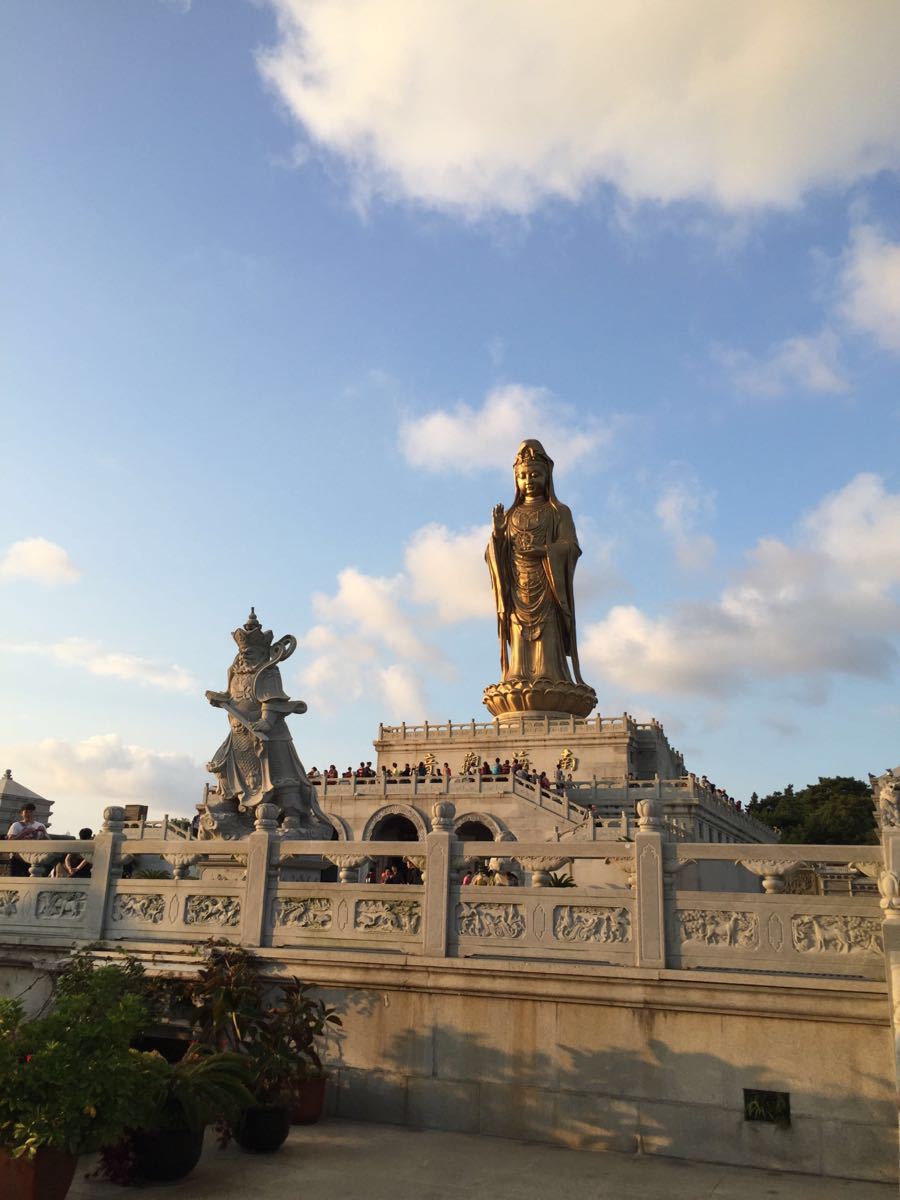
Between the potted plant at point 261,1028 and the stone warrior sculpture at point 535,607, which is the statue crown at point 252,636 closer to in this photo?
the potted plant at point 261,1028

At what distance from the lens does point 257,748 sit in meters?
12.1

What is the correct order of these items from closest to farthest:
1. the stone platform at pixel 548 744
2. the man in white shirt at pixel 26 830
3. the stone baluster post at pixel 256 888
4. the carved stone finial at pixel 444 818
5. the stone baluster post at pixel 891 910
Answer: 1. the stone baluster post at pixel 891 910
2. the carved stone finial at pixel 444 818
3. the stone baluster post at pixel 256 888
4. the man in white shirt at pixel 26 830
5. the stone platform at pixel 548 744

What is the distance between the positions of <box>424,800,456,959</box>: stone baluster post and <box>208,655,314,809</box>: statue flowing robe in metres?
3.21

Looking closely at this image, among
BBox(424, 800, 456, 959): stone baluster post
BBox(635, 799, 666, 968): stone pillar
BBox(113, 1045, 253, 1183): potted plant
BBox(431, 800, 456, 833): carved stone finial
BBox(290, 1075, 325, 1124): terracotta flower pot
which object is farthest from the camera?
BBox(431, 800, 456, 833): carved stone finial

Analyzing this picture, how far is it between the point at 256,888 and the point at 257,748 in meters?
2.57

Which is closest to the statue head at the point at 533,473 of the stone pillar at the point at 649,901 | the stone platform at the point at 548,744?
the stone platform at the point at 548,744

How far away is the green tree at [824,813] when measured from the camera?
53031 millimetres

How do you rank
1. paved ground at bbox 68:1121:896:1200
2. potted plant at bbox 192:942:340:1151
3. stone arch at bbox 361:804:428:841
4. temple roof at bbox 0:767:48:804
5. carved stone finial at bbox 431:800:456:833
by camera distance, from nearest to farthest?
paved ground at bbox 68:1121:896:1200 → potted plant at bbox 192:942:340:1151 → carved stone finial at bbox 431:800:456:833 → temple roof at bbox 0:767:48:804 → stone arch at bbox 361:804:428:841

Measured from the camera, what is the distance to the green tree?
5303 centimetres

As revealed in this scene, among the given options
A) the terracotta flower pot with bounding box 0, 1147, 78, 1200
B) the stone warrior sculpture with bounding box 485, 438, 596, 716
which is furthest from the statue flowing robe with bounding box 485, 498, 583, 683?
the terracotta flower pot with bounding box 0, 1147, 78, 1200

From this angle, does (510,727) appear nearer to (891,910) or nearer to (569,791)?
(569,791)

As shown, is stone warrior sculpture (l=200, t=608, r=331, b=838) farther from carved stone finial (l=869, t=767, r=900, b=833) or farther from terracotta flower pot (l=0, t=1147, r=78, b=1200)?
carved stone finial (l=869, t=767, r=900, b=833)

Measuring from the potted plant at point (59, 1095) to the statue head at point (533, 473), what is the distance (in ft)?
126

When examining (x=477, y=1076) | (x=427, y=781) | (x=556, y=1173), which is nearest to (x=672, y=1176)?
(x=556, y=1173)
